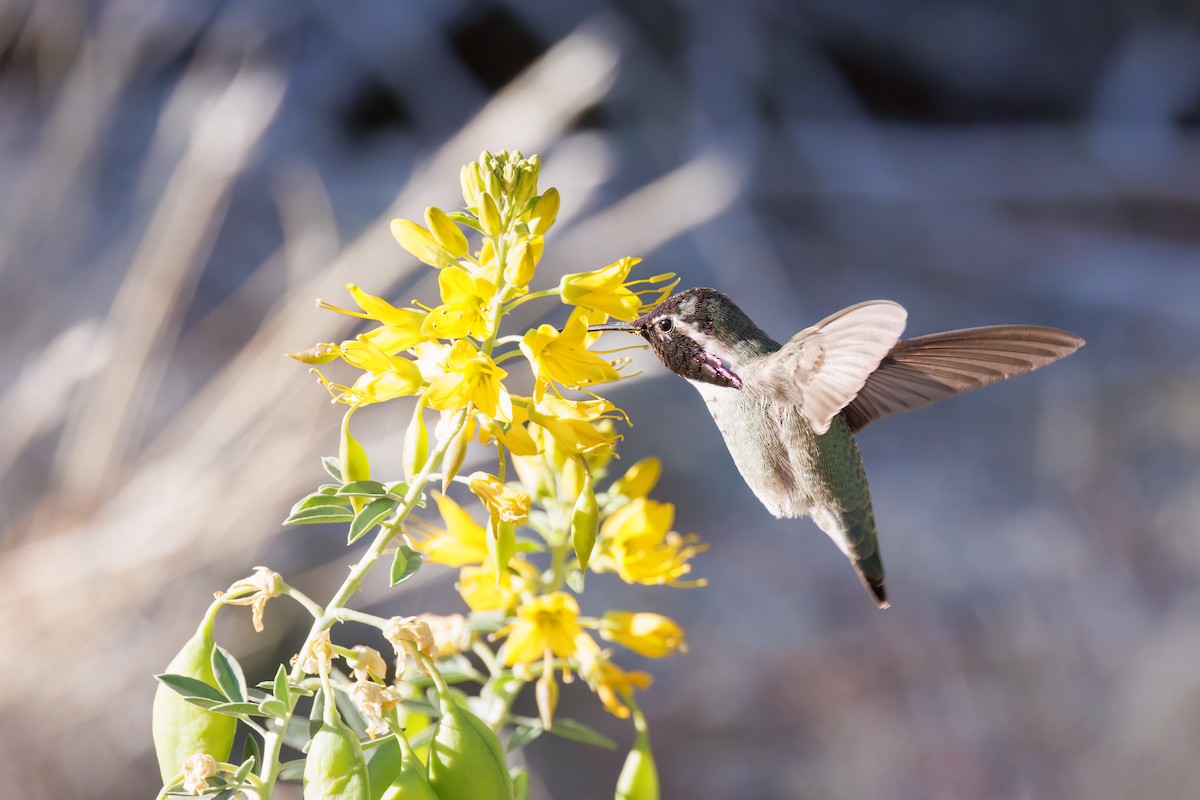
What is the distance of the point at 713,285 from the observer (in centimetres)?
384

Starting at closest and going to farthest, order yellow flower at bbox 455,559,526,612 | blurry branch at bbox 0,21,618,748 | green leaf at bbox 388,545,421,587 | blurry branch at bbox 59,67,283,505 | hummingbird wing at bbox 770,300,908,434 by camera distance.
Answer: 1. green leaf at bbox 388,545,421,587
2. hummingbird wing at bbox 770,300,908,434
3. yellow flower at bbox 455,559,526,612
4. blurry branch at bbox 0,21,618,748
5. blurry branch at bbox 59,67,283,505

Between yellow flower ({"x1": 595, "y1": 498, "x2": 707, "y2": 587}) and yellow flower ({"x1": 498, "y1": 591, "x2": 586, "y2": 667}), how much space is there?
0.11 m

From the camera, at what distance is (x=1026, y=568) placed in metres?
3.75

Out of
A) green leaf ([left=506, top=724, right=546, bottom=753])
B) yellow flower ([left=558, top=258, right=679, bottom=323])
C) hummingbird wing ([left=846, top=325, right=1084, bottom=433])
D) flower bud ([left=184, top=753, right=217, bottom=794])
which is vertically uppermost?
hummingbird wing ([left=846, top=325, right=1084, bottom=433])

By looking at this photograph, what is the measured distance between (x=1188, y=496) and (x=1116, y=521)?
245 mm

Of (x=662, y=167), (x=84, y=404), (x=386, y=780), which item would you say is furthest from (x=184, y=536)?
(x=662, y=167)

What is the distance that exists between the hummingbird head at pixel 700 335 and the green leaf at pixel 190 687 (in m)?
0.69

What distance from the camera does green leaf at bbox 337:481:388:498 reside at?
96 cm

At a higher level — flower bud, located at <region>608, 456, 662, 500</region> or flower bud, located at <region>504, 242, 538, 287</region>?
flower bud, located at <region>504, 242, 538, 287</region>

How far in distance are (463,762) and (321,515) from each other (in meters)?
0.26

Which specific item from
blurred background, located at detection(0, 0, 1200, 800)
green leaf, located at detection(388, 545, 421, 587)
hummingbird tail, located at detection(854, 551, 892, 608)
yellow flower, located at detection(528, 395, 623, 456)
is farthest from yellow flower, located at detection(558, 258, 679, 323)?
blurred background, located at detection(0, 0, 1200, 800)

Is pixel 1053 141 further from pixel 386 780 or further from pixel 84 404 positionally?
pixel 386 780

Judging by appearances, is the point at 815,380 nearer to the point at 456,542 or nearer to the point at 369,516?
the point at 456,542

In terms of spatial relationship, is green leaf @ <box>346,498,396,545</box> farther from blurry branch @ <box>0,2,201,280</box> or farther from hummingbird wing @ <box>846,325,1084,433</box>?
blurry branch @ <box>0,2,201,280</box>
